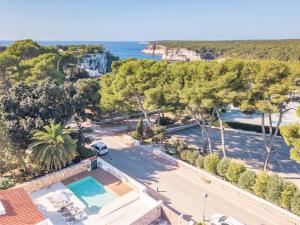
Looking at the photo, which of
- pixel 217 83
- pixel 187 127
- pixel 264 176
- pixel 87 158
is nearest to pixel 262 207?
pixel 264 176

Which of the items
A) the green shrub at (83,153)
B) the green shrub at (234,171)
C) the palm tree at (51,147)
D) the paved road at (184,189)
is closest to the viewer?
the paved road at (184,189)

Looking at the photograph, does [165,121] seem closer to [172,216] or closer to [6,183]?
[172,216]

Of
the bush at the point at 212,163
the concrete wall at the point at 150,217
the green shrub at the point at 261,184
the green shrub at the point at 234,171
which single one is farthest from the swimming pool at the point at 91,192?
the green shrub at the point at 261,184

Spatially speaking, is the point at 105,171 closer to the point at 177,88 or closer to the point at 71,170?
the point at 71,170

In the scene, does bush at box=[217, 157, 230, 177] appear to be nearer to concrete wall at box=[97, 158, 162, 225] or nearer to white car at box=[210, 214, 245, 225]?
white car at box=[210, 214, 245, 225]

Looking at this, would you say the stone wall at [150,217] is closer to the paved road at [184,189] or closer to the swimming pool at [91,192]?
the paved road at [184,189]

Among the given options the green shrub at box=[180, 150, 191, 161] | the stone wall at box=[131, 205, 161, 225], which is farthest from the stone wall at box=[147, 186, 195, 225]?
the green shrub at box=[180, 150, 191, 161]
